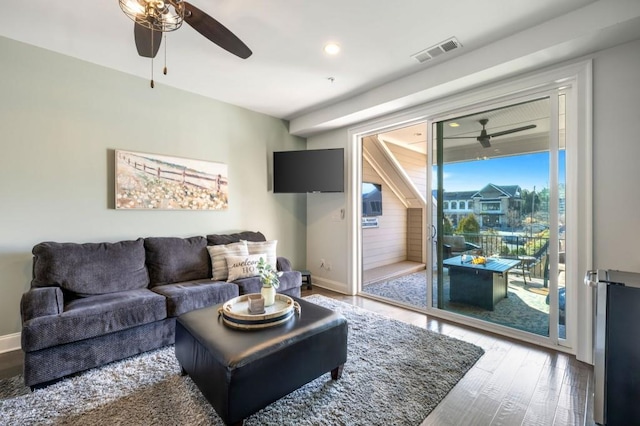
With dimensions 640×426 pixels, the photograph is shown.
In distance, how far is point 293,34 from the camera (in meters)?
2.33

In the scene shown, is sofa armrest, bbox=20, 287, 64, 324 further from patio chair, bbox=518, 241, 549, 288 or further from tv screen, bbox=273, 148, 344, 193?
patio chair, bbox=518, 241, 549, 288

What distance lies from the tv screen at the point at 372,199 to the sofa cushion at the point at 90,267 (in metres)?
3.77

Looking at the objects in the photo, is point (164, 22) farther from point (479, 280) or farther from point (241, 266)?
point (479, 280)

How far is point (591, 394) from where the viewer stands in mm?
1813

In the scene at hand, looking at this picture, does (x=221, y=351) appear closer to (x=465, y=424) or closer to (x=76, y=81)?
(x=465, y=424)

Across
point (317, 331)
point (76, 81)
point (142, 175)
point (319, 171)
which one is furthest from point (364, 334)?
point (76, 81)

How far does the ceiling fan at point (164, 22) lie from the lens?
154 cm

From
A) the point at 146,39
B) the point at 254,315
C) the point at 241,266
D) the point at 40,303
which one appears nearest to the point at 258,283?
the point at 241,266

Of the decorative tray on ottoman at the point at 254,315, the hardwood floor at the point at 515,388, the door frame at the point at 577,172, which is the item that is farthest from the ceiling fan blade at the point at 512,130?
the decorative tray on ottoman at the point at 254,315

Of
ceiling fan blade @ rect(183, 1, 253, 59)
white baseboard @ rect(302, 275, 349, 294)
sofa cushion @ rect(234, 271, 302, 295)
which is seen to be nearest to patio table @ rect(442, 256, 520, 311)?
white baseboard @ rect(302, 275, 349, 294)

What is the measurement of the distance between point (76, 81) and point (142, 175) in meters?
1.02

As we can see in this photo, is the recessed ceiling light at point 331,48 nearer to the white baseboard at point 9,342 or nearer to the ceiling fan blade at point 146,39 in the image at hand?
the ceiling fan blade at point 146,39

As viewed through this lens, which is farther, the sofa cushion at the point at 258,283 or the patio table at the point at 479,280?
the sofa cushion at the point at 258,283

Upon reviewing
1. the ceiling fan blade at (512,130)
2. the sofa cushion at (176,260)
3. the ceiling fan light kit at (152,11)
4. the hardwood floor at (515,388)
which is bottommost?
the hardwood floor at (515,388)
